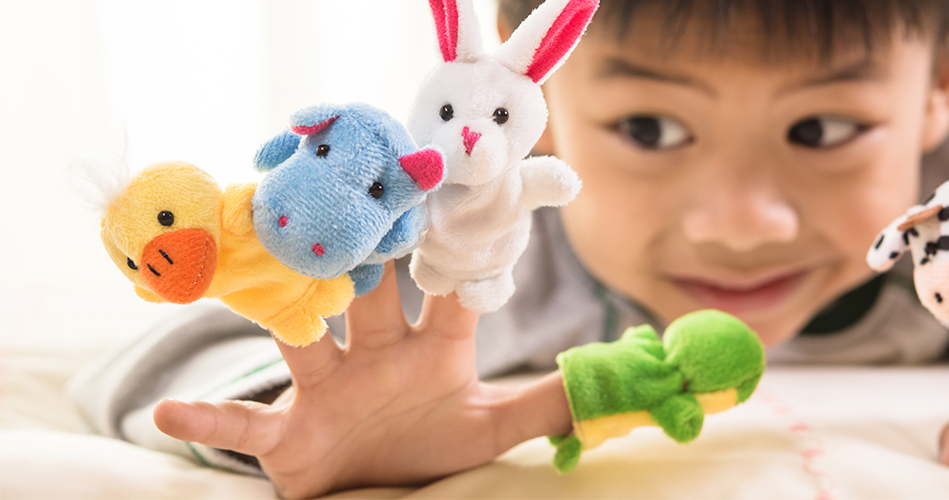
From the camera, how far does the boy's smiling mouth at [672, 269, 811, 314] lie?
776 mm

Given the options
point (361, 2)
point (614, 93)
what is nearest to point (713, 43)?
point (614, 93)

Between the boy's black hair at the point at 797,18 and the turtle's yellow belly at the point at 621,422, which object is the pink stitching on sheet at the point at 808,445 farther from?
the boy's black hair at the point at 797,18

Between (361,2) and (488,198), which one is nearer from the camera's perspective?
(488,198)

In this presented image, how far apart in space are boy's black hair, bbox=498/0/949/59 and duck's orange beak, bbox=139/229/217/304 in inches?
19.2

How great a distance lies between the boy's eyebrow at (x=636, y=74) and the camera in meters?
0.66

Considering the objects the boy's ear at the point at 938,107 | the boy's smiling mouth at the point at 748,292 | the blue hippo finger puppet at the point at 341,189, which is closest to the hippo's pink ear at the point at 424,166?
the blue hippo finger puppet at the point at 341,189

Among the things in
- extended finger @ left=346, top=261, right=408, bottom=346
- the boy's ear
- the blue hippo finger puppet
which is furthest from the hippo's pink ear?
the boy's ear

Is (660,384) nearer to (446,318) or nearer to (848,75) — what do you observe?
(446,318)

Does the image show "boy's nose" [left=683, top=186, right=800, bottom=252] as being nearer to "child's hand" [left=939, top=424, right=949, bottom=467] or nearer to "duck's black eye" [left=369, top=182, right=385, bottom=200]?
"child's hand" [left=939, top=424, right=949, bottom=467]

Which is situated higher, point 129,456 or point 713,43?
point 713,43

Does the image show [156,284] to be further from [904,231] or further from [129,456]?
[904,231]

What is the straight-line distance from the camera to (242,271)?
0.32 metres

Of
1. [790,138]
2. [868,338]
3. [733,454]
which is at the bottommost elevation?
[868,338]

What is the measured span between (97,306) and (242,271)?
92cm
